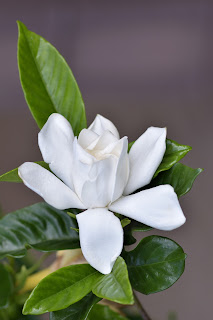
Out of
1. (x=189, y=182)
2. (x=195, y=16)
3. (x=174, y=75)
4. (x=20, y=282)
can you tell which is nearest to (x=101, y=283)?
(x=189, y=182)

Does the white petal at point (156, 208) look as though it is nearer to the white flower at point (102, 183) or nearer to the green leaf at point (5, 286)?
the white flower at point (102, 183)

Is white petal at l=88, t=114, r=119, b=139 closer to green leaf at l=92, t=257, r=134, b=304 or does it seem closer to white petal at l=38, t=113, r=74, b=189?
white petal at l=38, t=113, r=74, b=189

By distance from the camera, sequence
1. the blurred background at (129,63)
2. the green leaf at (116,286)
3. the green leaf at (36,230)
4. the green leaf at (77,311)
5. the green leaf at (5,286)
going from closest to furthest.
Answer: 1. the green leaf at (116,286)
2. the green leaf at (77,311)
3. the green leaf at (36,230)
4. the green leaf at (5,286)
5. the blurred background at (129,63)

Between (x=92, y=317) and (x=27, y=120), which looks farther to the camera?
(x=27, y=120)

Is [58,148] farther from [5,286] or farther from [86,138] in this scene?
[5,286]

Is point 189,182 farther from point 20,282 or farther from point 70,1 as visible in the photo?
point 70,1

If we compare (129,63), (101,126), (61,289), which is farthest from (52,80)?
(129,63)

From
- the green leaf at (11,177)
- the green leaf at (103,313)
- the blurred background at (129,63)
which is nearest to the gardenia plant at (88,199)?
the green leaf at (11,177)
